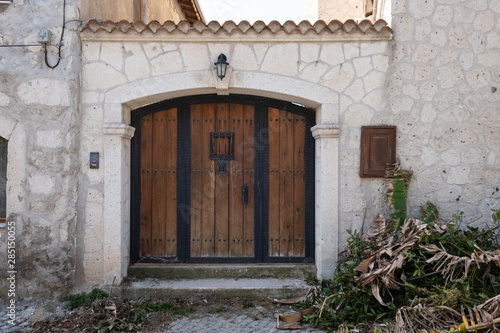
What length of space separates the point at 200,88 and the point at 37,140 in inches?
77.0

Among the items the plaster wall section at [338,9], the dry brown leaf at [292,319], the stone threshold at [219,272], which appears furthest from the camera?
the plaster wall section at [338,9]

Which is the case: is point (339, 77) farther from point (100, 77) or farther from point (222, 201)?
point (100, 77)

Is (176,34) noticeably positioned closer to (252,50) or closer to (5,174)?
(252,50)

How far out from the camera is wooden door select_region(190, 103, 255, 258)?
490cm

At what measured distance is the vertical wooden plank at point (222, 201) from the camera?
4.90 meters

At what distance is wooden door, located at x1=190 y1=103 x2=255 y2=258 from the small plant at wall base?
1388 mm

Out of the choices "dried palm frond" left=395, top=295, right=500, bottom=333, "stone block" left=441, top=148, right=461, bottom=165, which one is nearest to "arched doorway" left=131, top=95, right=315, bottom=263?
"stone block" left=441, top=148, right=461, bottom=165

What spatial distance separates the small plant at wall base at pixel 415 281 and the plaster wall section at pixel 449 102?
0.46 metres

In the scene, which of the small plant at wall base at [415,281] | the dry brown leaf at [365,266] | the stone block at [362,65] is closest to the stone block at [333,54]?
the stone block at [362,65]

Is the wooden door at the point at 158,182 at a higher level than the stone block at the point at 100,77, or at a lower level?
lower

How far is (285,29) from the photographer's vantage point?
436cm

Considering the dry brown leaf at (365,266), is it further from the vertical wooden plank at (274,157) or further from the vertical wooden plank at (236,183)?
the vertical wooden plank at (236,183)

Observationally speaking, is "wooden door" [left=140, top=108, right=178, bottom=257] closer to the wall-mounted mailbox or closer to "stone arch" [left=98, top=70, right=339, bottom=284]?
"stone arch" [left=98, top=70, right=339, bottom=284]

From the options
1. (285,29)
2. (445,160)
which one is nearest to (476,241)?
(445,160)
